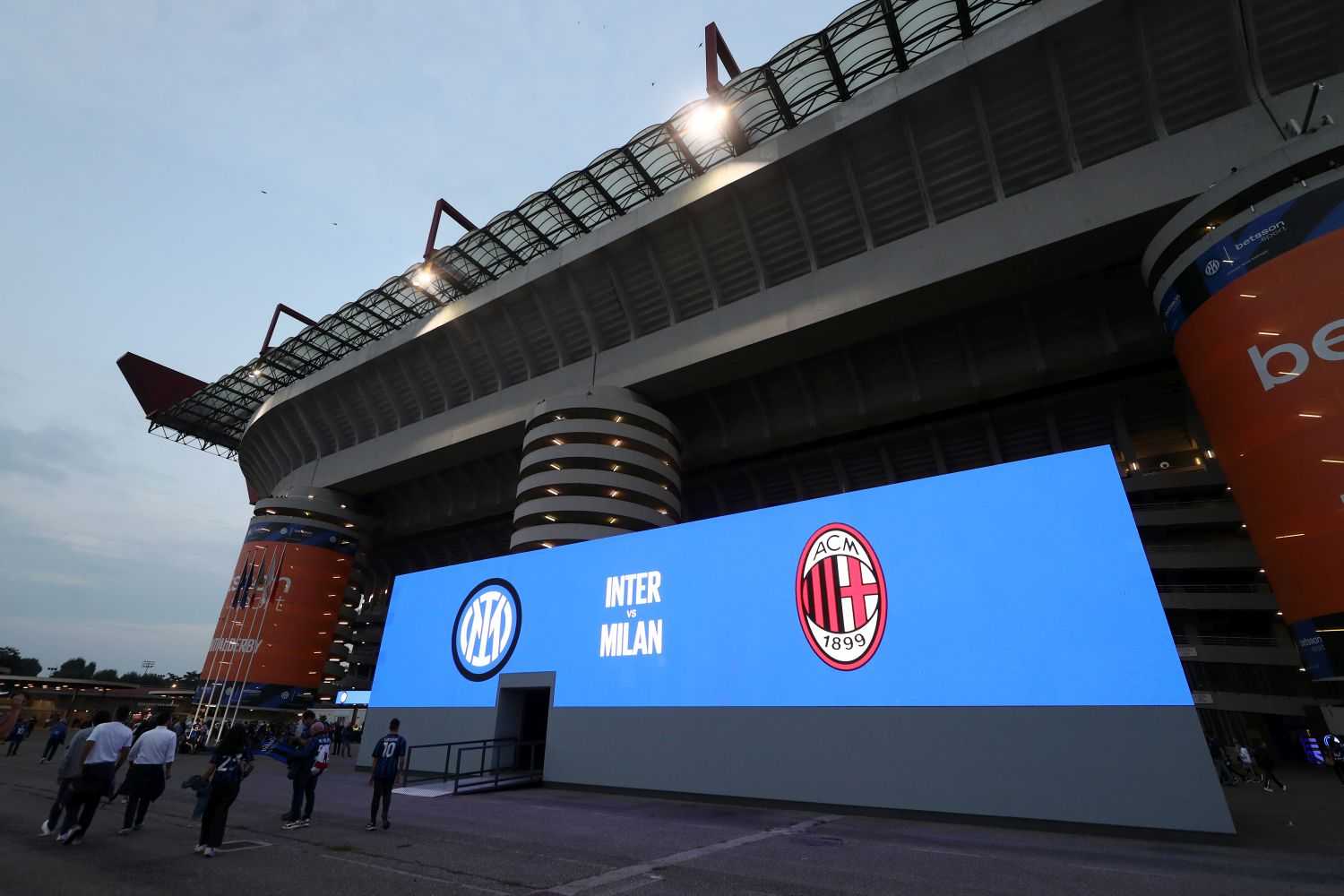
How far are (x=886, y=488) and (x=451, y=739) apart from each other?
42.9 feet

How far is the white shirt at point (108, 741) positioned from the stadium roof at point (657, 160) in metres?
28.0

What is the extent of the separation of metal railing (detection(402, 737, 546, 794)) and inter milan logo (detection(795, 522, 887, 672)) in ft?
26.6

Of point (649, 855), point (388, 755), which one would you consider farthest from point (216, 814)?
point (649, 855)

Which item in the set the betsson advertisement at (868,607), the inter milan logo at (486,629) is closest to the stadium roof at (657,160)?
the betsson advertisement at (868,607)

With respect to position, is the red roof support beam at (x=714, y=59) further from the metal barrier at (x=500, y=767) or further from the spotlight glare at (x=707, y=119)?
the metal barrier at (x=500, y=767)

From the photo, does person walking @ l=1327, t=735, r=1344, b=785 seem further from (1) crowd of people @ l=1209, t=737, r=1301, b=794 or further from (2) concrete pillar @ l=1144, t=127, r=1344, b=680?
(2) concrete pillar @ l=1144, t=127, r=1344, b=680

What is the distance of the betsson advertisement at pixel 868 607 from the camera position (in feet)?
31.0

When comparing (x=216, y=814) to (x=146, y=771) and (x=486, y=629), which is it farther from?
(x=486, y=629)

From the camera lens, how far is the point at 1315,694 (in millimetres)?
26234

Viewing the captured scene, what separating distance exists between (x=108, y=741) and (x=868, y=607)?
1203 centimetres

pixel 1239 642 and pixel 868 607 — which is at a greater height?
pixel 1239 642

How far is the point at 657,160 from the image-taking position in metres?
29.9

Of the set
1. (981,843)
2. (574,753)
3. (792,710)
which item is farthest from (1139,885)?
(574,753)

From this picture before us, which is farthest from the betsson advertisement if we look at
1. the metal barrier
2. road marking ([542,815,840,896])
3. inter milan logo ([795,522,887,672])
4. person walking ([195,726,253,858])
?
person walking ([195,726,253,858])
